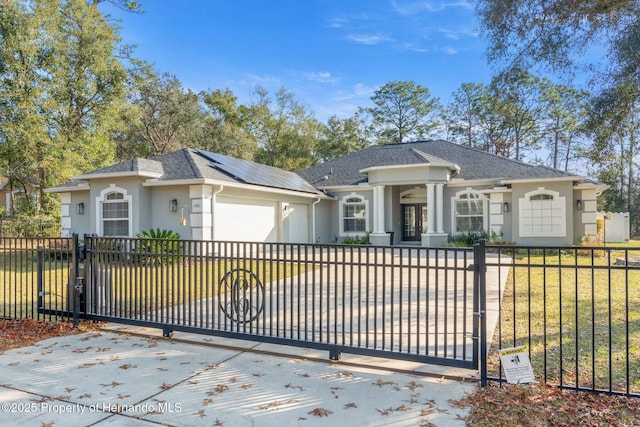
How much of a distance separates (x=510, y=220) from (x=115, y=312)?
15.5 m

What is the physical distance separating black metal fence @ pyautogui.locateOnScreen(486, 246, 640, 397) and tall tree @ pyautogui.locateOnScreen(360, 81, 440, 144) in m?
29.9

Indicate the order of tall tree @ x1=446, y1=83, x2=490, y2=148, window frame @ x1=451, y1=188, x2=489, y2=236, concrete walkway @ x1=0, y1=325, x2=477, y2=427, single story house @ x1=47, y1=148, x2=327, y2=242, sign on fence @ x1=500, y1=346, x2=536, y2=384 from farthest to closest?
1. tall tree @ x1=446, y1=83, x2=490, y2=148
2. window frame @ x1=451, y1=188, x2=489, y2=236
3. single story house @ x1=47, y1=148, x2=327, y2=242
4. sign on fence @ x1=500, y1=346, x2=536, y2=384
5. concrete walkway @ x1=0, y1=325, x2=477, y2=427

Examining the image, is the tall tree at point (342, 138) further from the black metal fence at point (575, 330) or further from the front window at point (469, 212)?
the black metal fence at point (575, 330)

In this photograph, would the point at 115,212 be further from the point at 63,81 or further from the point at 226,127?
the point at 226,127

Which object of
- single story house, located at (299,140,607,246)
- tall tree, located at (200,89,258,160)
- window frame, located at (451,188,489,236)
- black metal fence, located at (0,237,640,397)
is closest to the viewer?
black metal fence, located at (0,237,640,397)

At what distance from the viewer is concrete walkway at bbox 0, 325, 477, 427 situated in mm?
3105

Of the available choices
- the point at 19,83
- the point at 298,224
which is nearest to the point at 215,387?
the point at 298,224

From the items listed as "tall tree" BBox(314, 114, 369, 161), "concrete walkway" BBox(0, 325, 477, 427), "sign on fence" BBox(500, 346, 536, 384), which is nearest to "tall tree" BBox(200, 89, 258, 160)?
"tall tree" BBox(314, 114, 369, 161)

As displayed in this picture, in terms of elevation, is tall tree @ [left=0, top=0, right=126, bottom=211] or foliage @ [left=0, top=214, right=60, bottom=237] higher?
tall tree @ [left=0, top=0, right=126, bottom=211]

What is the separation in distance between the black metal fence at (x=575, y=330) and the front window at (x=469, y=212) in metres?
8.75

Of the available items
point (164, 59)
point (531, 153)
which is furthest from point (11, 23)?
point (531, 153)

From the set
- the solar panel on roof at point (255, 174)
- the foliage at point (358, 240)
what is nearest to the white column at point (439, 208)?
the foliage at point (358, 240)

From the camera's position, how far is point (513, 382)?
3516 millimetres

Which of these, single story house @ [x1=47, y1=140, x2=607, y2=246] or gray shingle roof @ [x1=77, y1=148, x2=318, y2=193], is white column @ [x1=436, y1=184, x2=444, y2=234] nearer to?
single story house @ [x1=47, y1=140, x2=607, y2=246]
